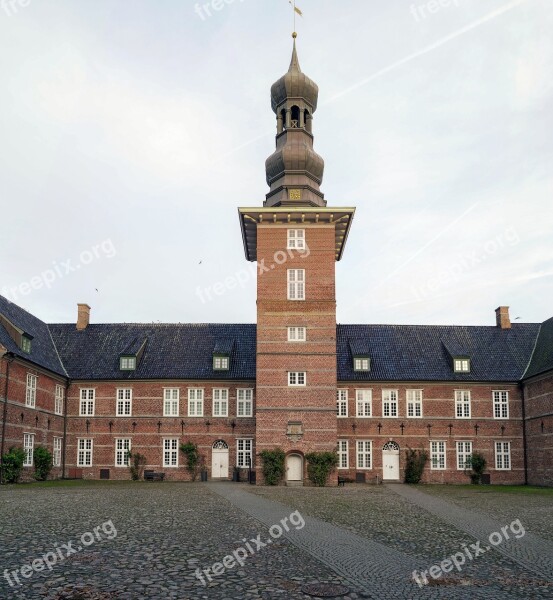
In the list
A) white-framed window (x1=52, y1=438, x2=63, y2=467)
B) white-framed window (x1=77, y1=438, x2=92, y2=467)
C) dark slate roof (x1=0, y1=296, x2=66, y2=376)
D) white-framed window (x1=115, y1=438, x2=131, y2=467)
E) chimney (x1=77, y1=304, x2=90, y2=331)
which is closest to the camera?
dark slate roof (x1=0, y1=296, x2=66, y2=376)

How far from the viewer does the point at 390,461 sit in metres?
40.7

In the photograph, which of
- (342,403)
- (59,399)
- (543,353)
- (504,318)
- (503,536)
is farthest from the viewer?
(504,318)

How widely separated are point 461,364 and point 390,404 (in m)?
4.83

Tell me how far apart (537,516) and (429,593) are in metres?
11.7

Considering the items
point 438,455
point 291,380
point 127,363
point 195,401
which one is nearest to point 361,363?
point 438,455

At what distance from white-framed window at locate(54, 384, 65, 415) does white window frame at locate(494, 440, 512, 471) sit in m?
25.0

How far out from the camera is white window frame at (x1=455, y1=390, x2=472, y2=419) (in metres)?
41.3

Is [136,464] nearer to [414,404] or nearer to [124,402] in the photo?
[124,402]

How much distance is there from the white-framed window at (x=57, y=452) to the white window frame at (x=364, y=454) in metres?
16.9

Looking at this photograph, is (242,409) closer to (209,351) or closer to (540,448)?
(209,351)

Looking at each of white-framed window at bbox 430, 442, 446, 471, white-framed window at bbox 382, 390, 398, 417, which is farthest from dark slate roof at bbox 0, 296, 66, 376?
white-framed window at bbox 430, 442, 446, 471

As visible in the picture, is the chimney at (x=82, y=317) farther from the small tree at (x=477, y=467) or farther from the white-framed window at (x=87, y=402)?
the small tree at (x=477, y=467)

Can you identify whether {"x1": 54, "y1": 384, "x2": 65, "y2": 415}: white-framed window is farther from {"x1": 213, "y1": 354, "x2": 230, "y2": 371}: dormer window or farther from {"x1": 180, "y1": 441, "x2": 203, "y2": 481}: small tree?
{"x1": 213, "y1": 354, "x2": 230, "y2": 371}: dormer window

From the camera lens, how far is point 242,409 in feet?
136
